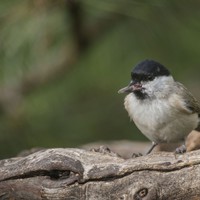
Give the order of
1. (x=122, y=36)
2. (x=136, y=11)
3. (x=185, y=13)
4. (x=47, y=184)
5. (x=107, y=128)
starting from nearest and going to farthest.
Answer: (x=47, y=184), (x=136, y=11), (x=185, y=13), (x=122, y=36), (x=107, y=128)

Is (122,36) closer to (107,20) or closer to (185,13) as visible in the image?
(107,20)

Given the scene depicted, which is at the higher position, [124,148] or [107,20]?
[107,20]

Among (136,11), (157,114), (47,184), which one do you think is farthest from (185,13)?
(47,184)

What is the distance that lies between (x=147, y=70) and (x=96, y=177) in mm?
770

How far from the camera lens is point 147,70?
10.5 feet

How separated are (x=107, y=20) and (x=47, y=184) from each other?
1511mm

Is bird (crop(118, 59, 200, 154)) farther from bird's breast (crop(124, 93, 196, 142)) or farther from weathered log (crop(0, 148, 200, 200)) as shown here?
weathered log (crop(0, 148, 200, 200))

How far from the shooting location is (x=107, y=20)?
12.8 ft

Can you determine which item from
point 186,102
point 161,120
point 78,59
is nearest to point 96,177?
point 161,120

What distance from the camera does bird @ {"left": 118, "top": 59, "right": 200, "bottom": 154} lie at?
10.6 feet

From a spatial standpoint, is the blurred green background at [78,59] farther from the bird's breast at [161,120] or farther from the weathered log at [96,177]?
the weathered log at [96,177]

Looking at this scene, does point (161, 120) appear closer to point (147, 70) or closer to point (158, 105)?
point (158, 105)

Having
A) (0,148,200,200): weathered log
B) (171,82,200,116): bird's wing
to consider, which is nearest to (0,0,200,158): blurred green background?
(171,82,200,116): bird's wing

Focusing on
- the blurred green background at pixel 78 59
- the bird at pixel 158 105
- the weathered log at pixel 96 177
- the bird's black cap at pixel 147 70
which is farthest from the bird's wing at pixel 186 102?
the weathered log at pixel 96 177
